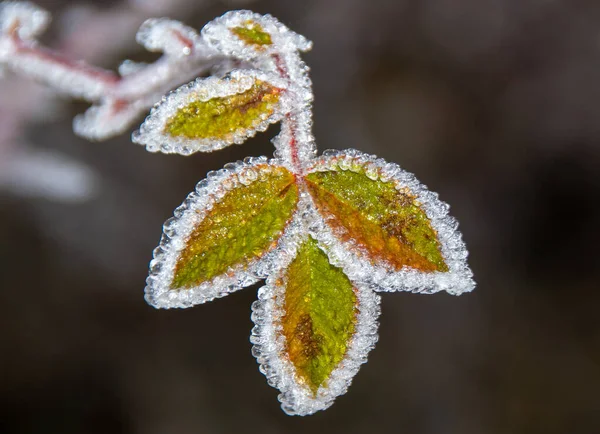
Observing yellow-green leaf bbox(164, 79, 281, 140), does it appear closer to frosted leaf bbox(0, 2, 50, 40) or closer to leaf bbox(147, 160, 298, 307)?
leaf bbox(147, 160, 298, 307)

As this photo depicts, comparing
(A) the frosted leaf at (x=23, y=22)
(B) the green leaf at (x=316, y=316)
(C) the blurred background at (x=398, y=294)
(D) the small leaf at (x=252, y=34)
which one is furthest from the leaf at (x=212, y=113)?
(C) the blurred background at (x=398, y=294)

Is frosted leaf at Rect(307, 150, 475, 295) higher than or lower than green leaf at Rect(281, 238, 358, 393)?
higher

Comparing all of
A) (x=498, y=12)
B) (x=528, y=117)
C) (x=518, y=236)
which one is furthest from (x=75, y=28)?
(x=518, y=236)

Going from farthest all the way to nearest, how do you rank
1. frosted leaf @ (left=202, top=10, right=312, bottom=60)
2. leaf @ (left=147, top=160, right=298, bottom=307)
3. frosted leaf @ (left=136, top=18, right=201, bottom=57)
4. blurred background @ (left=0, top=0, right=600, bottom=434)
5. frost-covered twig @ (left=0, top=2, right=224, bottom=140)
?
blurred background @ (left=0, top=0, right=600, bottom=434) < frost-covered twig @ (left=0, top=2, right=224, bottom=140) < frosted leaf @ (left=136, top=18, right=201, bottom=57) < frosted leaf @ (left=202, top=10, right=312, bottom=60) < leaf @ (left=147, top=160, right=298, bottom=307)

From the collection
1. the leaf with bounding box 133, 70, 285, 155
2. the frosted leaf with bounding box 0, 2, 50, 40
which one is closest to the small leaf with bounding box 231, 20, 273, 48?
the leaf with bounding box 133, 70, 285, 155

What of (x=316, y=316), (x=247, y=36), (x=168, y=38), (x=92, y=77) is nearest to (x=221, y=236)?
(x=316, y=316)
